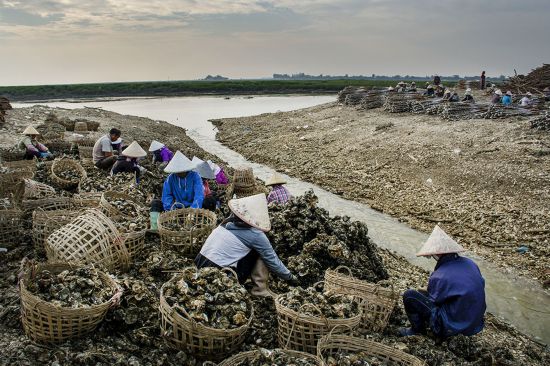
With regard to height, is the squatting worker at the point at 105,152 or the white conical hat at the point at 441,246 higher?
the squatting worker at the point at 105,152

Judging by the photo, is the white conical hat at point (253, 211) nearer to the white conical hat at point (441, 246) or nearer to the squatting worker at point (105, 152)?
the white conical hat at point (441, 246)

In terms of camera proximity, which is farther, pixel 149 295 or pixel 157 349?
pixel 149 295

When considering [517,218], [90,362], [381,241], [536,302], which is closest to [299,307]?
[90,362]

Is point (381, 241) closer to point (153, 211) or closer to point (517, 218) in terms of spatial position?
point (517, 218)

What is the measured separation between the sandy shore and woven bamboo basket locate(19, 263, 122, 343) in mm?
9616

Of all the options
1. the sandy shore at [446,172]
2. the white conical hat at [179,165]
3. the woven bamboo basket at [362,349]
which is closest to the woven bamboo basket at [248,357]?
the woven bamboo basket at [362,349]

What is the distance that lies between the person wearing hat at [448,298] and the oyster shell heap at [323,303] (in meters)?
1.22

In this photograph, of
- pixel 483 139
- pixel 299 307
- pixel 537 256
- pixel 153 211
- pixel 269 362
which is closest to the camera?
pixel 269 362

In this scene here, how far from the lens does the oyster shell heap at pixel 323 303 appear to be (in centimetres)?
474

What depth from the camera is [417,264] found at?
1071cm

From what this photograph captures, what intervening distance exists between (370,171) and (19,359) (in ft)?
54.3

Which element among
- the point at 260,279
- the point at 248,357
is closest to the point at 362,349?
the point at 248,357

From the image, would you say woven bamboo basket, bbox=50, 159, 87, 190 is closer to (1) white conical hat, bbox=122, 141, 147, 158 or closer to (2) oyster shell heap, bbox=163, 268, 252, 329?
(1) white conical hat, bbox=122, 141, 147, 158

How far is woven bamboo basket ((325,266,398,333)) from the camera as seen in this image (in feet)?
17.9
